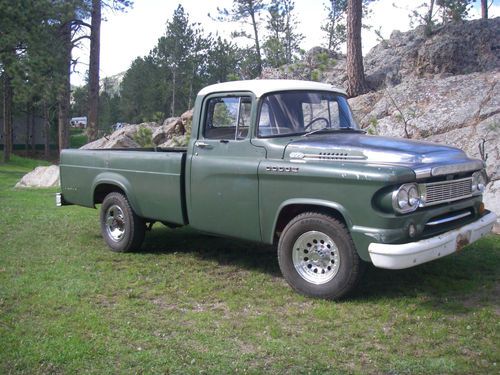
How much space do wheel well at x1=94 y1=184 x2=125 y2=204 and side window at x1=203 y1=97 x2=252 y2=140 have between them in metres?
1.77

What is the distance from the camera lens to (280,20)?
35.0 meters

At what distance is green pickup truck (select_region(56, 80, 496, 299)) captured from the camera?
469 centimetres

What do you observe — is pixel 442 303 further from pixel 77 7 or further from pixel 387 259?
pixel 77 7

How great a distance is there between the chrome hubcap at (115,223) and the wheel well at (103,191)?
0.82 ft

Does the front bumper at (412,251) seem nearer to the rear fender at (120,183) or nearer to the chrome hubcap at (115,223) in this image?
the rear fender at (120,183)

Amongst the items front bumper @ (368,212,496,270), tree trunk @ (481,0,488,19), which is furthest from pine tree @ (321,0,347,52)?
front bumper @ (368,212,496,270)

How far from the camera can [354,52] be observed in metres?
13.5

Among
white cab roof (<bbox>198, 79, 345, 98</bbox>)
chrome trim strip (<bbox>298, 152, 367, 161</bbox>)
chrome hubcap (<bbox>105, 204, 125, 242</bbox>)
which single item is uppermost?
white cab roof (<bbox>198, 79, 345, 98</bbox>)

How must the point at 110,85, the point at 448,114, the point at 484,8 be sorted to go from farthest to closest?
the point at 110,85 < the point at 484,8 < the point at 448,114

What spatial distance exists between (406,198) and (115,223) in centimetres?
420

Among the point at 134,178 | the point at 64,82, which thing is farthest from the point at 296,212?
the point at 64,82

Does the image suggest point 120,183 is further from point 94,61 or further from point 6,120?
point 6,120

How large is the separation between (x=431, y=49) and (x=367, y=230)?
34.2 feet

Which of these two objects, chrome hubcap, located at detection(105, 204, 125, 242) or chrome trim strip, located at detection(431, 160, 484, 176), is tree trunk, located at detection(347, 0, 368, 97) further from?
chrome trim strip, located at detection(431, 160, 484, 176)
